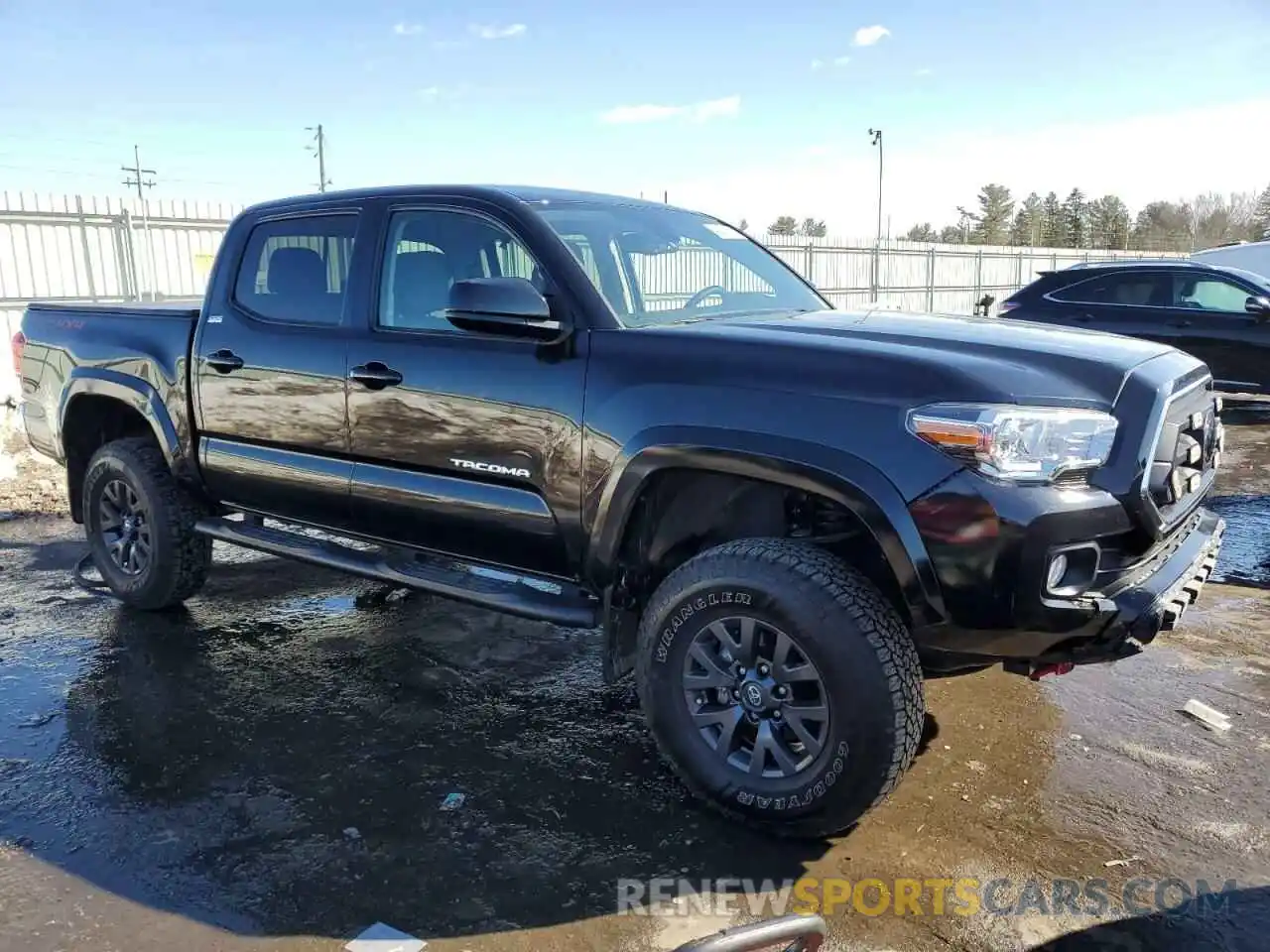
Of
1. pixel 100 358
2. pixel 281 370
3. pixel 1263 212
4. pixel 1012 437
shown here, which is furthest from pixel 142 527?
pixel 1263 212

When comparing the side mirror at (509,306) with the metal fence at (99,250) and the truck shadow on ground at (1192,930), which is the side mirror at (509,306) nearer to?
the truck shadow on ground at (1192,930)

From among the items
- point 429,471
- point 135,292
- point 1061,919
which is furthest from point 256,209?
point 135,292

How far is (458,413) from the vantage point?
3586 millimetres

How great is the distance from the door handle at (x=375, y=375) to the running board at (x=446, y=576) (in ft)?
2.34

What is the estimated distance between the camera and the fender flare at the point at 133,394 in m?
4.73

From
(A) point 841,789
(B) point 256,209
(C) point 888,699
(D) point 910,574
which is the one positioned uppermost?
(B) point 256,209

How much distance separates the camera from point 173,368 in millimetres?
4680

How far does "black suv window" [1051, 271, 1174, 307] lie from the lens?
10.3 m

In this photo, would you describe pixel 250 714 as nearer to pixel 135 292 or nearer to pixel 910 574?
pixel 910 574

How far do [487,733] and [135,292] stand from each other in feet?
36.5

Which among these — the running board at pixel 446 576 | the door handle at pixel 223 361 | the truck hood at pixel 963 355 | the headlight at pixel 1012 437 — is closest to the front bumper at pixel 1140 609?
the headlight at pixel 1012 437

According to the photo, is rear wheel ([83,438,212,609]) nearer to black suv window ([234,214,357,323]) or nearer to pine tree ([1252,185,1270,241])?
black suv window ([234,214,357,323])

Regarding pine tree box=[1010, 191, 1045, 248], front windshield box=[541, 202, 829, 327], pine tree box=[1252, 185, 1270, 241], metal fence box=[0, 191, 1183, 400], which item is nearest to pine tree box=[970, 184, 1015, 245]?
pine tree box=[1010, 191, 1045, 248]

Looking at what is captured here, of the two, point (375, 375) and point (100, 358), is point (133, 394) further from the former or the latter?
point (375, 375)
